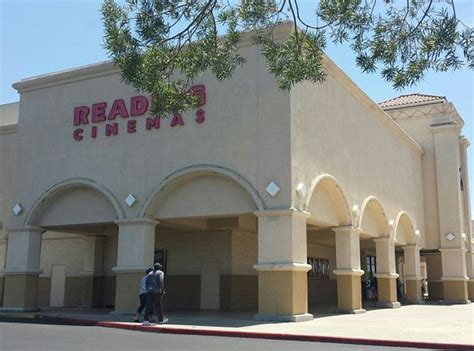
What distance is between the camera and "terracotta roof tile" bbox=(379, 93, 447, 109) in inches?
1458

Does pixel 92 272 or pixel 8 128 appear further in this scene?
pixel 8 128

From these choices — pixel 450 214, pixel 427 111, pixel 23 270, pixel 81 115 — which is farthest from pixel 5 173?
pixel 450 214

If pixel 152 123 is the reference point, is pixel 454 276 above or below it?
below

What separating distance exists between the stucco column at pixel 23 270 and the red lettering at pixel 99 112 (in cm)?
491

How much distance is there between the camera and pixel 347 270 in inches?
860

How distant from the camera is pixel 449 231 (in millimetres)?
34781

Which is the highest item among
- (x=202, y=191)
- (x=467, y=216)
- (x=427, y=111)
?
(x=427, y=111)

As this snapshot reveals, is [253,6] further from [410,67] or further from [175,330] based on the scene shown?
[175,330]

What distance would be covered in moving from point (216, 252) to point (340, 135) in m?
6.90

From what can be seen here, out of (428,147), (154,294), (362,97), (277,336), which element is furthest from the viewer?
(428,147)

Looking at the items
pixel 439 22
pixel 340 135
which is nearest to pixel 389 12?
pixel 439 22

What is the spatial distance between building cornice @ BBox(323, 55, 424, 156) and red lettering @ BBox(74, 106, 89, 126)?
903cm

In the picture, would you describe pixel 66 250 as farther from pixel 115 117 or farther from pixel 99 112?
pixel 115 117

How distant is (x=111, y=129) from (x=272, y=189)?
698 centimetres
